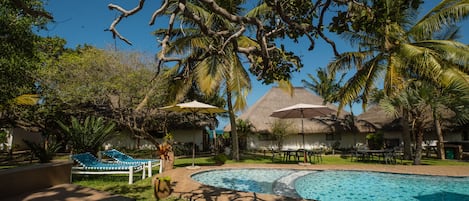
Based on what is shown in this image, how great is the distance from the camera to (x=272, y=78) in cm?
449

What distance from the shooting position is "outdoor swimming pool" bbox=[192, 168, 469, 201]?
7.73 meters

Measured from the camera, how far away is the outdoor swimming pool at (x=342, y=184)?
7.73 m

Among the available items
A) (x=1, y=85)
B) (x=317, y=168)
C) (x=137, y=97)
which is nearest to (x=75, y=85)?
(x=137, y=97)

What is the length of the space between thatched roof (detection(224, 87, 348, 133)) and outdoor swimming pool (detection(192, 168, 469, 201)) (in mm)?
10507

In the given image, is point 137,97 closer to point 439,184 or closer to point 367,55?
point 367,55

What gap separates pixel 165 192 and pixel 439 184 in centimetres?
868

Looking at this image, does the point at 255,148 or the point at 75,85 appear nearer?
the point at 75,85

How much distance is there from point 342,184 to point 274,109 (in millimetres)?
16518

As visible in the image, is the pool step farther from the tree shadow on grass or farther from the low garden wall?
the low garden wall

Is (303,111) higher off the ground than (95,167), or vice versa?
(303,111)

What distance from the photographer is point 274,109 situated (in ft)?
83.9

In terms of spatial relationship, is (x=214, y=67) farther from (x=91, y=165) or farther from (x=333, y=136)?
(x=333, y=136)

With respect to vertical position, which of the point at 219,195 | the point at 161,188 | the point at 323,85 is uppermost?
the point at 323,85

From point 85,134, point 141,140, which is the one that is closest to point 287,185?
point 85,134
